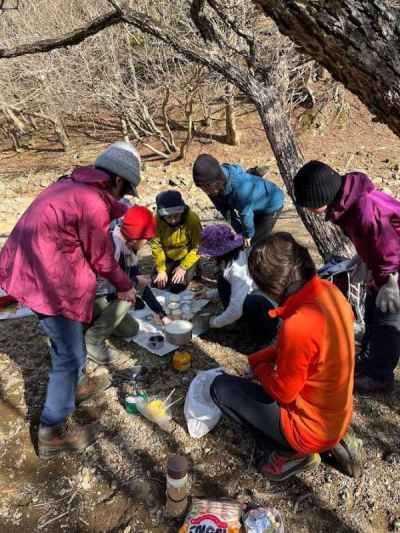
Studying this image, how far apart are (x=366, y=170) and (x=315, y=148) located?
2023 millimetres

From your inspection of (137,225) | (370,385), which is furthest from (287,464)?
(137,225)

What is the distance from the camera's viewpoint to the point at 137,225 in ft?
10.5

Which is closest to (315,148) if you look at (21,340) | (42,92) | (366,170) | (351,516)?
(366,170)

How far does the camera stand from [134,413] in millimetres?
2834

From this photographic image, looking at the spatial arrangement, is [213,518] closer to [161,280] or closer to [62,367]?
[62,367]

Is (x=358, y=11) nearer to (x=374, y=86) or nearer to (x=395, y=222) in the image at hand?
(x=374, y=86)

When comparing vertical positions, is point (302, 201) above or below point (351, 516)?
above

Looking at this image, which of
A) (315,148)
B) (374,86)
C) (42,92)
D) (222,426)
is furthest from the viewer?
(42,92)

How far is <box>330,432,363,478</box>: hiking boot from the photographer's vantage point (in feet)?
7.43

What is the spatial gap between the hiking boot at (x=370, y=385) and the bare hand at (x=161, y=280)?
1.93 m

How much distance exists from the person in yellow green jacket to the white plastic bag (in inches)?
59.1

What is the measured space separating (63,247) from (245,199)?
1.88 metres

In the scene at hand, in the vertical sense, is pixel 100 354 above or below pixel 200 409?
below

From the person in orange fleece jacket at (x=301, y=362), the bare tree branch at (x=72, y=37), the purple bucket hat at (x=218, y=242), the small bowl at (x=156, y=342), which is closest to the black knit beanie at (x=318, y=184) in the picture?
the person in orange fleece jacket at (x=301, y=362)
